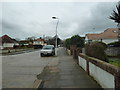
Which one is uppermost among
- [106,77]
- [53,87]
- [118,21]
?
[118,21]

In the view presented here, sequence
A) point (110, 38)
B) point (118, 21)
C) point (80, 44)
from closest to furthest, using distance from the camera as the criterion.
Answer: point (118, 21), point (80, 44), point (110, 38)

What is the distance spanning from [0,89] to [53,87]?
6.20 ft

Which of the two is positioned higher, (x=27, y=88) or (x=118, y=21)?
(x=118, y=21)

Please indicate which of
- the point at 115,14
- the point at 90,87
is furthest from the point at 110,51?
the point at 90,87

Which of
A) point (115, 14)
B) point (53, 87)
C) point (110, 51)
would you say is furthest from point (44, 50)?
point (53, 87)

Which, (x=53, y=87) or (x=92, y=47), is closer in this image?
(x=53, y=87)

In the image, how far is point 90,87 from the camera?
6.45m

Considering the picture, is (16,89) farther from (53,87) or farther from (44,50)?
(44,50)

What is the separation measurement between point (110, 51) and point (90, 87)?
17.8m

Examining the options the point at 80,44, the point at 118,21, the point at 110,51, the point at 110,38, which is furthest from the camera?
the point at 110,38

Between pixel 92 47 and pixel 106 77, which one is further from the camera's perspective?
pixel 92 47

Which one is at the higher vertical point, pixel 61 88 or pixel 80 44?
pixel 80 44

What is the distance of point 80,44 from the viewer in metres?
26.2

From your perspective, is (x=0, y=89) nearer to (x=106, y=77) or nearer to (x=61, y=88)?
(x=61, y=88)
